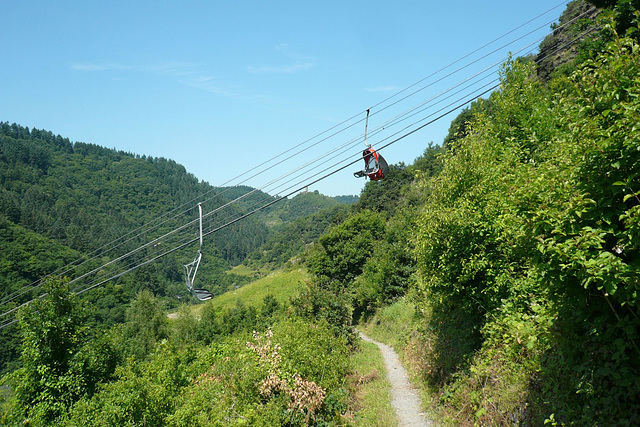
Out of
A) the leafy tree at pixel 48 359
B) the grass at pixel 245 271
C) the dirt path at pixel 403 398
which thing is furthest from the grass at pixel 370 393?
the grass at pixel 245 271

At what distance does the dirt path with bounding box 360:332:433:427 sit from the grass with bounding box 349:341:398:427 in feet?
0.62

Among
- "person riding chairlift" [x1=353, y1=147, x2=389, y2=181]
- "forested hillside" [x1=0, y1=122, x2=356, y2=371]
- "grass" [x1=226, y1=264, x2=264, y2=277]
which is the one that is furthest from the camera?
"grass" [x1=226, y1=264, x2=264, y2=277]

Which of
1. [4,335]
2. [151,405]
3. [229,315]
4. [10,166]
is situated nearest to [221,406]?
[151,405]

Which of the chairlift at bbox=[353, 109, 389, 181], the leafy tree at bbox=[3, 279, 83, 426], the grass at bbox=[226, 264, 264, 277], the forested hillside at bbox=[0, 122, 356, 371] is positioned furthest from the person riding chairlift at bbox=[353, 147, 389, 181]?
the grass at bbox=[226, 264, 264, 277]

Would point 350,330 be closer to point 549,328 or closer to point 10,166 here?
point 549,328

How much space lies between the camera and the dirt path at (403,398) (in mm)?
9969

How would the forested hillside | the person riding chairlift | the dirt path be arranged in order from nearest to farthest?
the dirt path, the person riding chairlift, the forested hillside

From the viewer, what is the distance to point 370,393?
40.5 ft

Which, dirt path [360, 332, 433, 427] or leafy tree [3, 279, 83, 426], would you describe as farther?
leafy tree [3, 279, 83, 426]

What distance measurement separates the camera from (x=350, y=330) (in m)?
18.8

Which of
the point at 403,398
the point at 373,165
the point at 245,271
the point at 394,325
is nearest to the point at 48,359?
the point at 403,398

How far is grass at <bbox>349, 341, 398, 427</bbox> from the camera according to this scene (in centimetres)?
1035

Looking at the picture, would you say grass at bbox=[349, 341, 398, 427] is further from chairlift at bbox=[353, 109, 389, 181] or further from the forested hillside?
the forested hillside

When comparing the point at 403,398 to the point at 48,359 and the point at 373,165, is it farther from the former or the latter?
the point at 48,359
